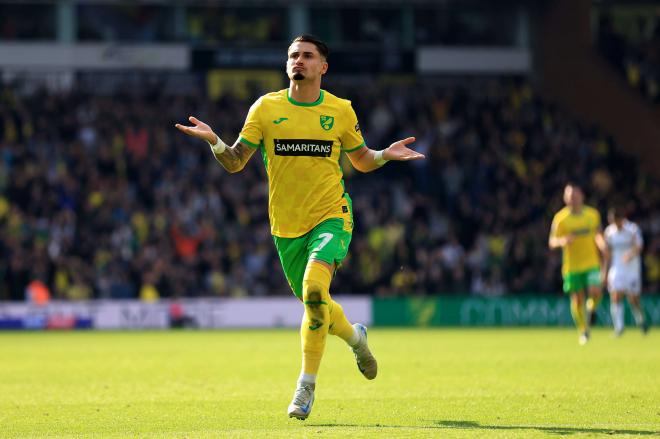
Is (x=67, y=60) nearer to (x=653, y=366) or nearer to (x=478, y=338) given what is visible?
(x=478, y=338)

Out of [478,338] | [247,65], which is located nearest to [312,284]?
[478,338]

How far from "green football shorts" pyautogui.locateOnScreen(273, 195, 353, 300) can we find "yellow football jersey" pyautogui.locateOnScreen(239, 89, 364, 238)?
0.06 metres

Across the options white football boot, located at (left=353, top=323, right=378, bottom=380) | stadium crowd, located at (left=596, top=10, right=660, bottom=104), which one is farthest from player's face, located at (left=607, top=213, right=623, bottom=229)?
white football boot, located at (left=353, top=323, right=378, bottom=380)

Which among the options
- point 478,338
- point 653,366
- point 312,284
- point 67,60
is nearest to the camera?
point 312,284

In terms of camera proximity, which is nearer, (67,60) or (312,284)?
(312,284)

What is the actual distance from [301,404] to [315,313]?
2.35 ft

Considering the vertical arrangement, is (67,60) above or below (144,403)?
above

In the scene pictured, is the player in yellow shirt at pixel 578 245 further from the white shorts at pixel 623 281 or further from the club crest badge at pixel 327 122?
the club crest badge at pixel 327 122

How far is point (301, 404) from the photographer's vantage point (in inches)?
361

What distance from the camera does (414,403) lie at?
35.8ft

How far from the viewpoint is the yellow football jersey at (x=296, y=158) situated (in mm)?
9938

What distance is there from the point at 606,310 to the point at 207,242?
32.7 feet

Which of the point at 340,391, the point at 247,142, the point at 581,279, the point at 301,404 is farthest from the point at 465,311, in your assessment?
the point at 301,404

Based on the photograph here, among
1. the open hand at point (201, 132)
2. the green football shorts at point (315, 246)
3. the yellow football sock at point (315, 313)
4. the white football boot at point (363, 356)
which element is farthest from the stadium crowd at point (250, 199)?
the yellow football sock at point (315, 313)
